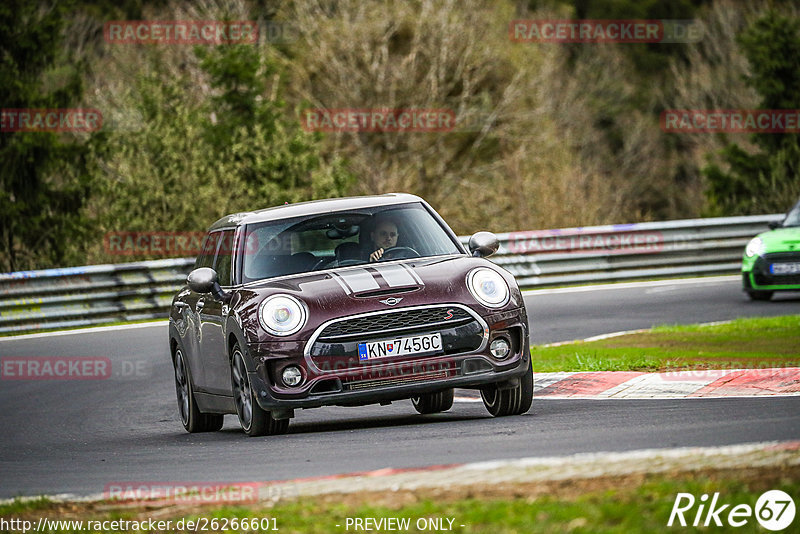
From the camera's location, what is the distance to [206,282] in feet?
32.6

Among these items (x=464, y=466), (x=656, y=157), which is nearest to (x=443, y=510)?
(x=464, y=466)

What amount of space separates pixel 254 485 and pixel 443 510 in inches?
53.6

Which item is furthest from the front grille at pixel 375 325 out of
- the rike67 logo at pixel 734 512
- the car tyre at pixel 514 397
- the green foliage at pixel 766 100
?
the green foliage at pixel 766 100

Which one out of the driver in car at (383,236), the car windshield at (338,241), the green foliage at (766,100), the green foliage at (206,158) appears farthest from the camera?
the green foliage at (766,100)

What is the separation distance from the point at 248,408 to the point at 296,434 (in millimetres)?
389

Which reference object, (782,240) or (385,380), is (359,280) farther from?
(782,240)

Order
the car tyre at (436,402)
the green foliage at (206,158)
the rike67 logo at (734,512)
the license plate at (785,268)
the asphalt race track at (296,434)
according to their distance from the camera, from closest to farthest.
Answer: the rike67 logo at (734,512)
the asphalt race track at (296,434)
the car tyre at (436,402)
the license plate at (785,268)
the green foliage at (206,158)

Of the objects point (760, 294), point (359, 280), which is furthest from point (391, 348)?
point (760, 294)

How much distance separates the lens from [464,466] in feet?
20.8

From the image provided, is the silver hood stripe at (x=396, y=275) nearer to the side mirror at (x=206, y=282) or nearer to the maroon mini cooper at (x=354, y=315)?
the maroon mini cooper at (x=354, y=315)

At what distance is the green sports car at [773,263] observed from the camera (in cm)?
1845

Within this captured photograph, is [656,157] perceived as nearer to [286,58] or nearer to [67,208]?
[286,58]

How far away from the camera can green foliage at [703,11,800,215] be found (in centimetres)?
3175

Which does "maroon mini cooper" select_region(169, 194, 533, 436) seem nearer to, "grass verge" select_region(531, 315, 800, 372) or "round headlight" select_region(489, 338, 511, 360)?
"round headlight" select_region(489, 338, 511, 360)
